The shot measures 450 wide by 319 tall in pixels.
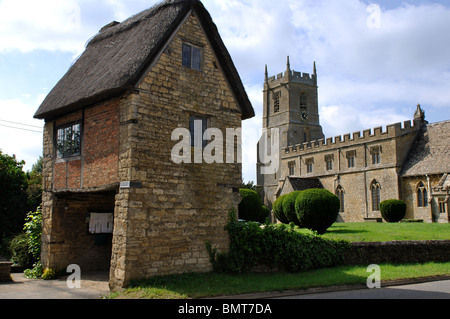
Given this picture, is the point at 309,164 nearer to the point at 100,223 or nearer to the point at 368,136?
the point at 368,136

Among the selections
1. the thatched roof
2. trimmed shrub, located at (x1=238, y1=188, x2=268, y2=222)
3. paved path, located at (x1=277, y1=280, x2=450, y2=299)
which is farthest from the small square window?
trimmed shrub, located at (x1=238, y1=188, x2=268, y2=222)

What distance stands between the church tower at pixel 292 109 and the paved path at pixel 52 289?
53.3 meters

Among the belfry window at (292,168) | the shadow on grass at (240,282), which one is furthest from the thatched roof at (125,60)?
the belfry window at (292,168)

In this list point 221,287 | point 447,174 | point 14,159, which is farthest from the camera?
point 447,174

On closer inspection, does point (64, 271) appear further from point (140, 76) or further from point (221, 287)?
point (140, 76)

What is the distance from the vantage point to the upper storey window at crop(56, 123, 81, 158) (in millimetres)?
12891

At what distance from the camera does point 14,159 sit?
68.5 ft

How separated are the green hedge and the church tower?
2038 inches

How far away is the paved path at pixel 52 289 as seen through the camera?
1046 cm

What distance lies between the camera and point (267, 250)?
12586 millimetres

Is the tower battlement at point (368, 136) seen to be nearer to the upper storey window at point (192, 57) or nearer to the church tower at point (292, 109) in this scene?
the church tower at point (292, 109)

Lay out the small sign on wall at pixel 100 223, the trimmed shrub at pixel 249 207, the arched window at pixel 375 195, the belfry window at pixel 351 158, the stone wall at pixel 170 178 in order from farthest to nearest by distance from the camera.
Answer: the belfry window at pixel 351 158 → the arched window at pixel 375 195 → the trimmed shrub at pixel 249 207 → the small sign on wall at pixel 100 223 → the stone wall at pixel 170 178
